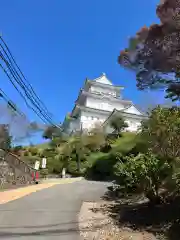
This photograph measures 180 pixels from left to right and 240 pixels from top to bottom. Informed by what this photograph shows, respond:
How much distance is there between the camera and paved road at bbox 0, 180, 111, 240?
6855 millimetres

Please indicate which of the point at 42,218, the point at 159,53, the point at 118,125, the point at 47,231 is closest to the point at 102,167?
the point at 118,125

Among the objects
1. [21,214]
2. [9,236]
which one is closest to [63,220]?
[21,214]

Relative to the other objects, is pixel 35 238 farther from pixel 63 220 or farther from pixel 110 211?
pixel 110 211

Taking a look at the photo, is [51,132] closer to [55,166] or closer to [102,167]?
[55,166]

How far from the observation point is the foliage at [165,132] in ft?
31.0

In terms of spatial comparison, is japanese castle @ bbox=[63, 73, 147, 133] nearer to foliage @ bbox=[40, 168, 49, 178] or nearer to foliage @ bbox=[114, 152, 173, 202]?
foliage @ bbox=[40, 168, 49, 178]

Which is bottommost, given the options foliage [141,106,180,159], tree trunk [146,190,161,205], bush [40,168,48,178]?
tree trunk [146,190,161,205]

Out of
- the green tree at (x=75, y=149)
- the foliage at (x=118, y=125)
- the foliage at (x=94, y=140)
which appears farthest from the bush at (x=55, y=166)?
the foliage at (x=118, y=125)

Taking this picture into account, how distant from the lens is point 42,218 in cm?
839

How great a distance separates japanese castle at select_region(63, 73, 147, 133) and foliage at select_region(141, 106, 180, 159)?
3506cm

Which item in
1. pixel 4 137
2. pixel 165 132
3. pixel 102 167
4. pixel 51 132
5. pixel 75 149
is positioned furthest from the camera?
pixel 51 132

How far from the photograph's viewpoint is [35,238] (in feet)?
21.4

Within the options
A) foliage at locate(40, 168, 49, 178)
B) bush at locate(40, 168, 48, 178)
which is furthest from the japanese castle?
bush at locate(40, 168, 48, 178)

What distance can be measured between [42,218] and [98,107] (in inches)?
1772
